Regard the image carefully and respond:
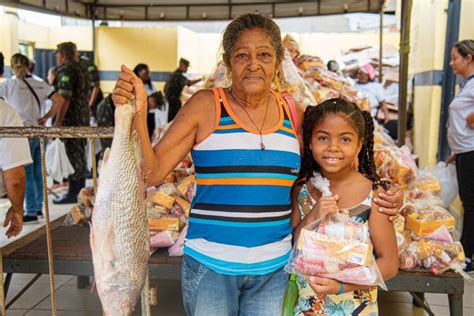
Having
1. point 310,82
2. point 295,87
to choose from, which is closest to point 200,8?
point 310,82

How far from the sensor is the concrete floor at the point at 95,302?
4.09 metres

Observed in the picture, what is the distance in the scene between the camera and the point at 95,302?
4.25 m

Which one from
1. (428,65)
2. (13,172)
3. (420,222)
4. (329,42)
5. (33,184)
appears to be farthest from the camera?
(329,42)

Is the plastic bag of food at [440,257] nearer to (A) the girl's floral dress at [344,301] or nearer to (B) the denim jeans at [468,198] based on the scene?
(A) the girl's floral dress at [344,301]

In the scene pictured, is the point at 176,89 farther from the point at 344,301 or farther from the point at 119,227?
the point at 119,227

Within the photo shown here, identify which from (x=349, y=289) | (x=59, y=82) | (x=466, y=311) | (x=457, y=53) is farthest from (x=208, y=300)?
(x=59, y=82)

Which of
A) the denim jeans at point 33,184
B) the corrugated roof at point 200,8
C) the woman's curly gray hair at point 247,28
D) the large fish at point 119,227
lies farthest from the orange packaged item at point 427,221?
the denim jeans at point 33,184

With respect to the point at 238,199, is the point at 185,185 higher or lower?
lower

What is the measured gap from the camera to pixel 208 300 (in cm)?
186

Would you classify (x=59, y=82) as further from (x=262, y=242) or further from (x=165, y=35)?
(x=165, y=35)

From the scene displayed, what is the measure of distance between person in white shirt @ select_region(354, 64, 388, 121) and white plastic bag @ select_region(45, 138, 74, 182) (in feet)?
18.3

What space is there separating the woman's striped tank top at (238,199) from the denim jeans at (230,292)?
0.03 meters

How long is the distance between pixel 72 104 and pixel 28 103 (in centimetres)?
65

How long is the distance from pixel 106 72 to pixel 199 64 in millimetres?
4484
